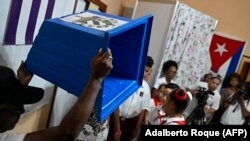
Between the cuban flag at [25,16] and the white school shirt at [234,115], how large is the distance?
2.73 metres

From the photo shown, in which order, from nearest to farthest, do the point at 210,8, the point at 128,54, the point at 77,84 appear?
the point at 77,84
the point at 128,54
the point at 210,8

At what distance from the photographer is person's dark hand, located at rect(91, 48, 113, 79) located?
2.91 ft

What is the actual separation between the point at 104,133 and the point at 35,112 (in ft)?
1.51

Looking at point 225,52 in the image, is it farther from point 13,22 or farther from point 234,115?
point 13,22

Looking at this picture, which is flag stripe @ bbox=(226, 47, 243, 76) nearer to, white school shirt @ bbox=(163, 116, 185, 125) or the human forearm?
white school shirt @ bbox=(163, 116, 185, 125)

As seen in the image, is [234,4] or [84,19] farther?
[234,4]

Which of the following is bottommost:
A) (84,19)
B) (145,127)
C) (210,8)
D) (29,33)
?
(145,127)

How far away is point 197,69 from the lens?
3928 mm

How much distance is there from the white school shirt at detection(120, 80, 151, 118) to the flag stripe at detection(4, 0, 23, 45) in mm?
1281

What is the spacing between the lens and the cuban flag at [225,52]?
14.6ft

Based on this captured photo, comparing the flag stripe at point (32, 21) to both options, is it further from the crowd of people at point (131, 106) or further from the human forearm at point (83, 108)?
the human forearm at point (83, 108)

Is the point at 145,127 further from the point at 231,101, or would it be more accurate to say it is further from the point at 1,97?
the point at 231,101

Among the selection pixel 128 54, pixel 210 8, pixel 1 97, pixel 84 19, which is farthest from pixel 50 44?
pixel 210 8

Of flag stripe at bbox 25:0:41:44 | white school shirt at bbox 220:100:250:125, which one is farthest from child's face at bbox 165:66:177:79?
flag stripe at bbox 25:0:41:44
